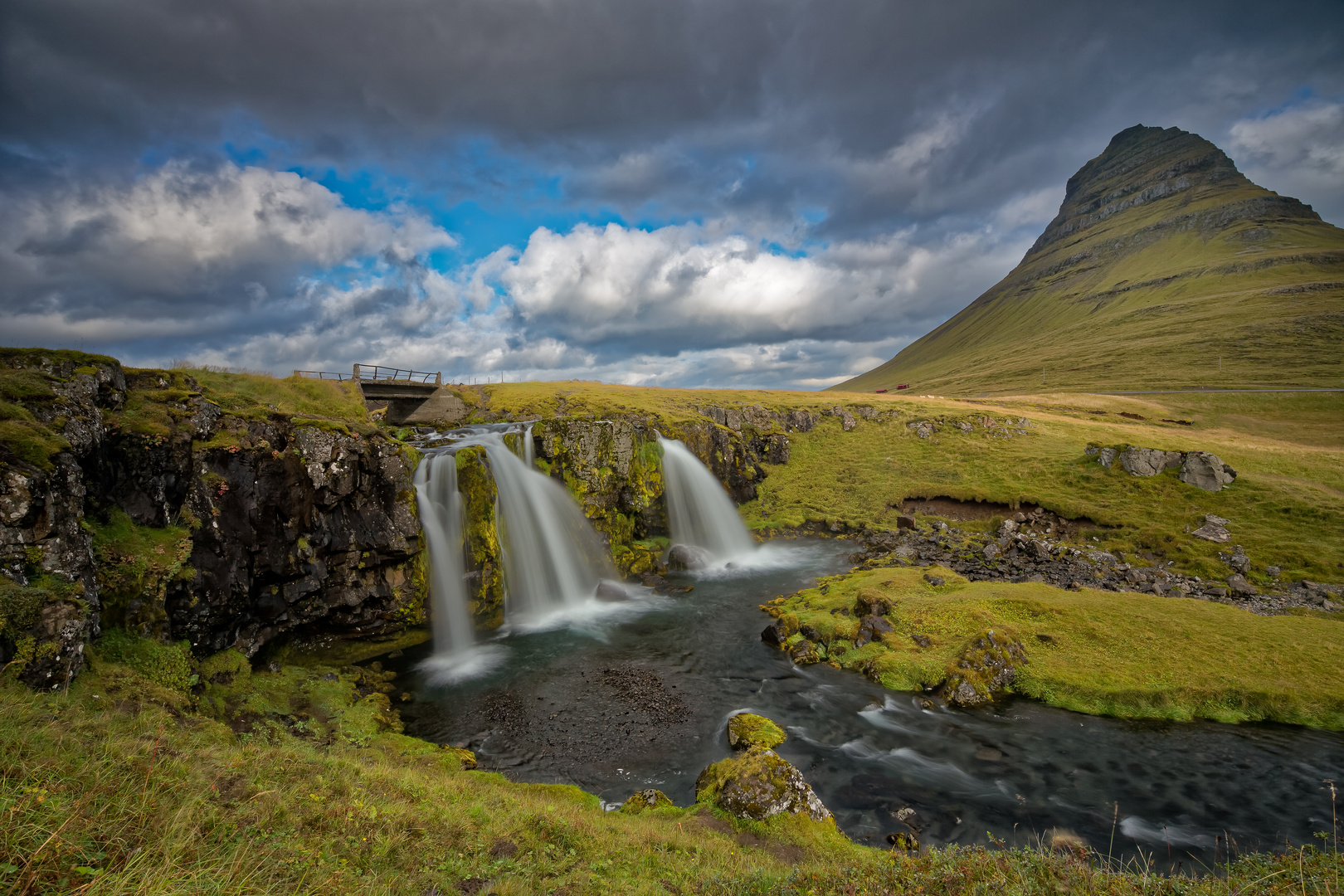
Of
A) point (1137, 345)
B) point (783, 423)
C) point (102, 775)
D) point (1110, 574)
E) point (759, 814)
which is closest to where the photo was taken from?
point (102, 775)

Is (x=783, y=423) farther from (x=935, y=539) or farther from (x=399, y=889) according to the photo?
(x=399, y=889)

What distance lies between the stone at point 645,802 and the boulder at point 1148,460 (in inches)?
1617

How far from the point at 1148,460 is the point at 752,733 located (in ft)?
126

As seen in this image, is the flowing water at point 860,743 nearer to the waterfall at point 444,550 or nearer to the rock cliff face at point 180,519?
the waterfall at point 444,550

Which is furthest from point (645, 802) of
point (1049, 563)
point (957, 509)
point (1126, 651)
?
point (957, 509)

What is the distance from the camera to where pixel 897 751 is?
13.9 meters

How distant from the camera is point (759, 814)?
10281 mm

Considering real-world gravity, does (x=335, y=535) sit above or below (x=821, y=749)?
above

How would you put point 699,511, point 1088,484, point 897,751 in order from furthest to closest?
point 699,511 → point 1088,484 → point 897,751

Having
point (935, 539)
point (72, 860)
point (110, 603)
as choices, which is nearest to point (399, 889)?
point (72, 860)

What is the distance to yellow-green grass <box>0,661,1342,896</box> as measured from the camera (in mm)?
4496

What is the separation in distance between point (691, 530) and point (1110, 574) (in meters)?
23.2

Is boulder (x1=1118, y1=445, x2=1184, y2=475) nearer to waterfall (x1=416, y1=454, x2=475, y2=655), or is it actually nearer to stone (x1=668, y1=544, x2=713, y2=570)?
stone (x1=668, y1=544, x2=713, y2=570)

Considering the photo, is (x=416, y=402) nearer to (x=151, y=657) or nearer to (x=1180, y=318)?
(x=151, y=657)
